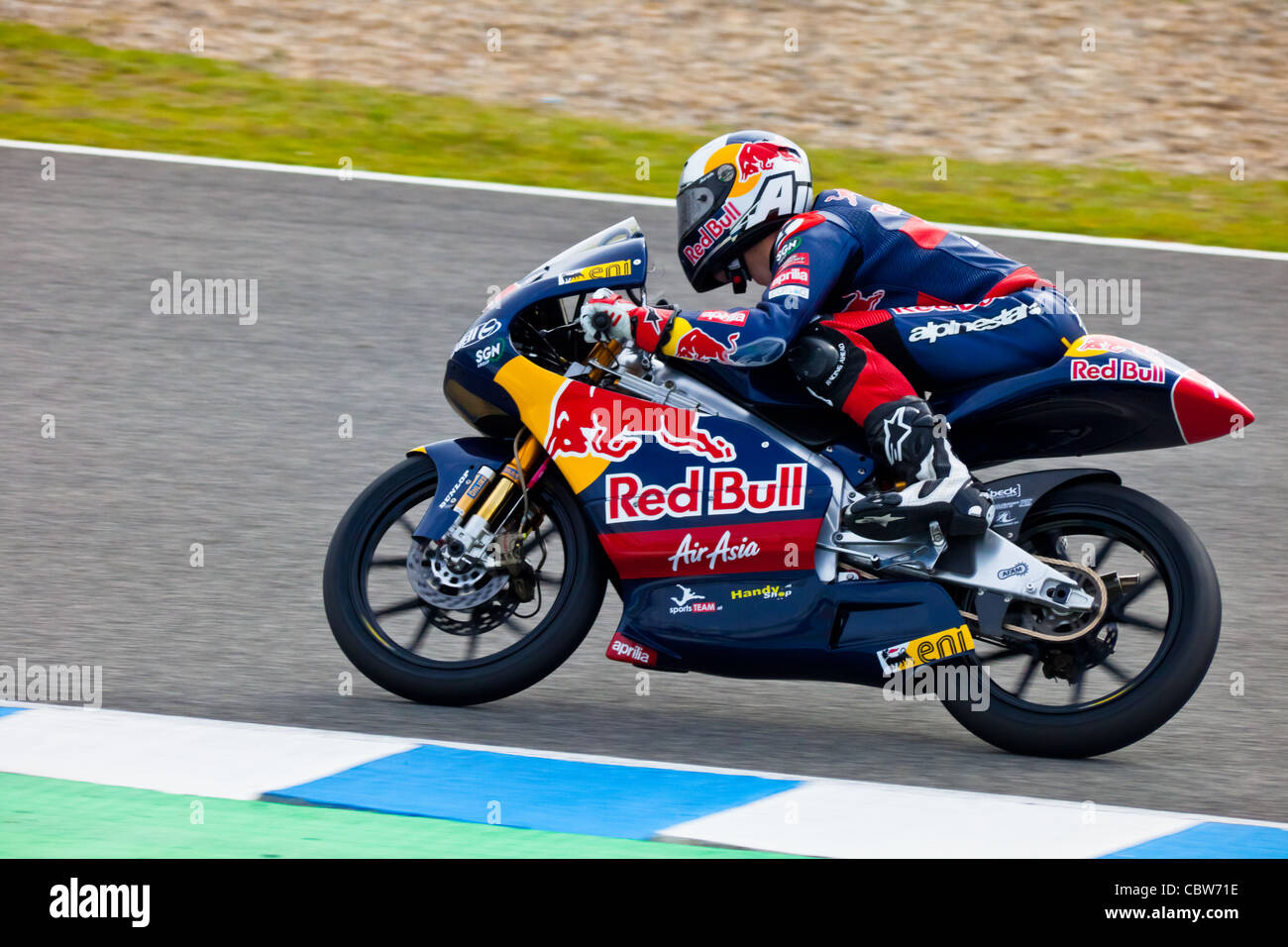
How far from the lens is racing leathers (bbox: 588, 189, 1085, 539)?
16.0ft

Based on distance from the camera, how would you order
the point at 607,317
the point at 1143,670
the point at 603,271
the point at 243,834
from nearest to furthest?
the point at 243,834
the point at 1143,670
the point at 607,317
the point at 603,271

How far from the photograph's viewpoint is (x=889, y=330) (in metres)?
5.02

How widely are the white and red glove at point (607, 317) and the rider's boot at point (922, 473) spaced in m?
0.71

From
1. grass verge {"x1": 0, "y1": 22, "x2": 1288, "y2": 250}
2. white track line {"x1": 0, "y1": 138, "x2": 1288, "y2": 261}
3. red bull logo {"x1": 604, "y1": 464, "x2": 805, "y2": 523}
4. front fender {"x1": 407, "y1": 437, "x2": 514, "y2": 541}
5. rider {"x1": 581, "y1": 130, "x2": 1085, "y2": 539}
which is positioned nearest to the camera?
rider {"x1": 581, "y1": 130, "x2": 1085, "y2": 539}

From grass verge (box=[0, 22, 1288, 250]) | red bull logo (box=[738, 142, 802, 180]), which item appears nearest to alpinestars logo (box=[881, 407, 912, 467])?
red bull logo (box=[738, 142, 802, 180])

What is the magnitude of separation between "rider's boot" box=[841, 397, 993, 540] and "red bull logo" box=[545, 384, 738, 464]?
564 millimetres

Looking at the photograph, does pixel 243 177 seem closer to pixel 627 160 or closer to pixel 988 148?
pixel 627 160

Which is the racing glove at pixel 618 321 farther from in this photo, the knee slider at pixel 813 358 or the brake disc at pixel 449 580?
the brake disc at pixel 449 580

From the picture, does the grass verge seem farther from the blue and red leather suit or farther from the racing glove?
the racing glove

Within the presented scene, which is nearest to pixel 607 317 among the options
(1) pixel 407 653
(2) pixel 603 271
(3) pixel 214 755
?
(2) pixel 603 271

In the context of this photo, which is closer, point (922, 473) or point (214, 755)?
point (214, 755)

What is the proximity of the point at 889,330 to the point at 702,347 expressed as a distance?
20.9 inches

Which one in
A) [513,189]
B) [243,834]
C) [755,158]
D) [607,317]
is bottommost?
[243,834]

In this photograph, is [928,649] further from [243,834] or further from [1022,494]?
[243,834]
